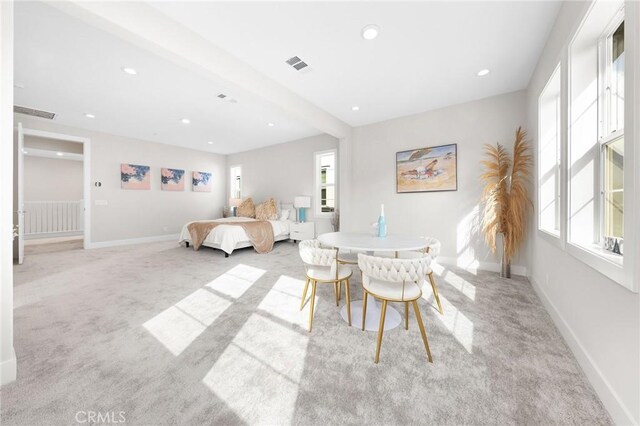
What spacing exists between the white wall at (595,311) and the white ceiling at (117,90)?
122 inches

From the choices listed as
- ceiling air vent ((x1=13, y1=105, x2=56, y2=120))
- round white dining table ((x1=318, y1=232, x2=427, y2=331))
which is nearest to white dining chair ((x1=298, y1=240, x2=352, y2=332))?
round white dining table ((x1=318, y1=232, x2=427, y2=331))

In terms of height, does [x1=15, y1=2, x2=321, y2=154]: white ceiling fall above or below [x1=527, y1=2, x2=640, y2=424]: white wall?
above

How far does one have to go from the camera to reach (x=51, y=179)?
7203 mm

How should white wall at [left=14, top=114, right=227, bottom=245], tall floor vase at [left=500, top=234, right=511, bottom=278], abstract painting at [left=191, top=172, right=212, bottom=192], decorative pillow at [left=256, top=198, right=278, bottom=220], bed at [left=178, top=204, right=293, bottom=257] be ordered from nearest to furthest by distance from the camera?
1. tall floor vase at [left=500, top=234, right=511, bottom=278]
2. bed at [left=178, top=204, right=293, bottom=257]
3. white wall at [left=14, top=114, right=227, bottom=245]
4. decorative pillow at [left=256, top=198, right=278, bottom=220]
5. abstract painting at [left=191, top=172, right=212, bottom=192]

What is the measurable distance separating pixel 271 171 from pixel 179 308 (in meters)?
5.00

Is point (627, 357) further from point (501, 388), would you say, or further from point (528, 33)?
point (528, 33)

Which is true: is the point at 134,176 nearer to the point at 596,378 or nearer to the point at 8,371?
the point at 8,371

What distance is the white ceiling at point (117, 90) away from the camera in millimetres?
2349

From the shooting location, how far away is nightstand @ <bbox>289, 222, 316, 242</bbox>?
227 inches

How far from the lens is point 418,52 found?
2.55m

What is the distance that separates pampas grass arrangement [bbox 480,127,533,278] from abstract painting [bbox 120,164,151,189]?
7.80 m

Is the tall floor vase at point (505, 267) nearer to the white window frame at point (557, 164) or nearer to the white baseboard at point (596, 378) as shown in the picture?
the white window frame at point (557, 164)

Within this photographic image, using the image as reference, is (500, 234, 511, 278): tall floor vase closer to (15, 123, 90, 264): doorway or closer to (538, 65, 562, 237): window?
(538, 65, 562, 237): window

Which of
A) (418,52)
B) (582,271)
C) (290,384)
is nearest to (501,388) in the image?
(582,271)
